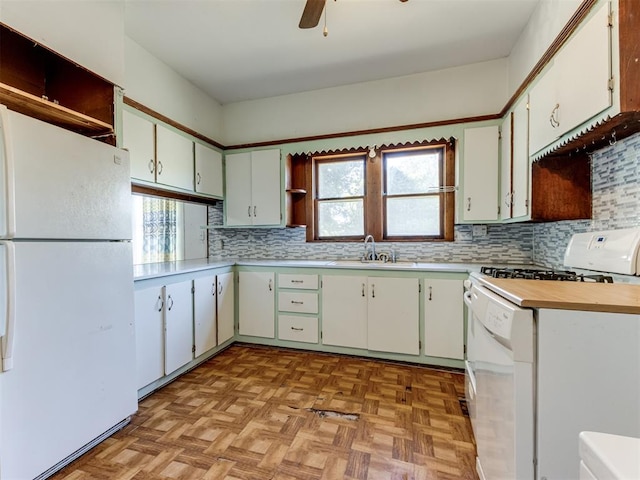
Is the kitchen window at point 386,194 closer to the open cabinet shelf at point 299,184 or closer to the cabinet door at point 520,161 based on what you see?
the open cabinet shelf at point 299,184

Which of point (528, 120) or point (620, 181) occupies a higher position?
point (528, 120)

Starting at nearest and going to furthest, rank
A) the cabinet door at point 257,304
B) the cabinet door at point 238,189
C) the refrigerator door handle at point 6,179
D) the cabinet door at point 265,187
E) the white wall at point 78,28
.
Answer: the refrigerator door handle at point 6,179 < the white wall at point 78,28 < the cabinet door at point 257,304 < the cabinet door at point 265,187 < the cabinet door at point 238,189

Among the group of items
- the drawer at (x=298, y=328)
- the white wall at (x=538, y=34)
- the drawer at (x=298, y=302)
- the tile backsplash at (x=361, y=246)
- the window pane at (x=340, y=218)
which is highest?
the white wall at (x=538, y=34)

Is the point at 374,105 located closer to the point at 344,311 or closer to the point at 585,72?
the point at 585,72

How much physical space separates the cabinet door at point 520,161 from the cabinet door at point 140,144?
2799 mm

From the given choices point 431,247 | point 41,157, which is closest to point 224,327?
point 41,157

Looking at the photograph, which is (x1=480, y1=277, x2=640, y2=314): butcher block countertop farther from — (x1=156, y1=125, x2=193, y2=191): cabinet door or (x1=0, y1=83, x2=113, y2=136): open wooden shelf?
(x1=156, y1=125, x2=193, y2=191): cabinet door

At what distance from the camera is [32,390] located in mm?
1298

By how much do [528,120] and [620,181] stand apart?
676 millimetres

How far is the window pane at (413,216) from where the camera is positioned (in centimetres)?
299

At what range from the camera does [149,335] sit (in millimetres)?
2053

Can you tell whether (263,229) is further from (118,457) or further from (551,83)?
(551,83)

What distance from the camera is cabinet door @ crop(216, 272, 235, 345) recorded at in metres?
2.82

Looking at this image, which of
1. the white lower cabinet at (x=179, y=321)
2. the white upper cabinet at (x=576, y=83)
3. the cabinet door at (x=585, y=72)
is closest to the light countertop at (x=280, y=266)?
the white lower cabinet at (x=179, y=321)
